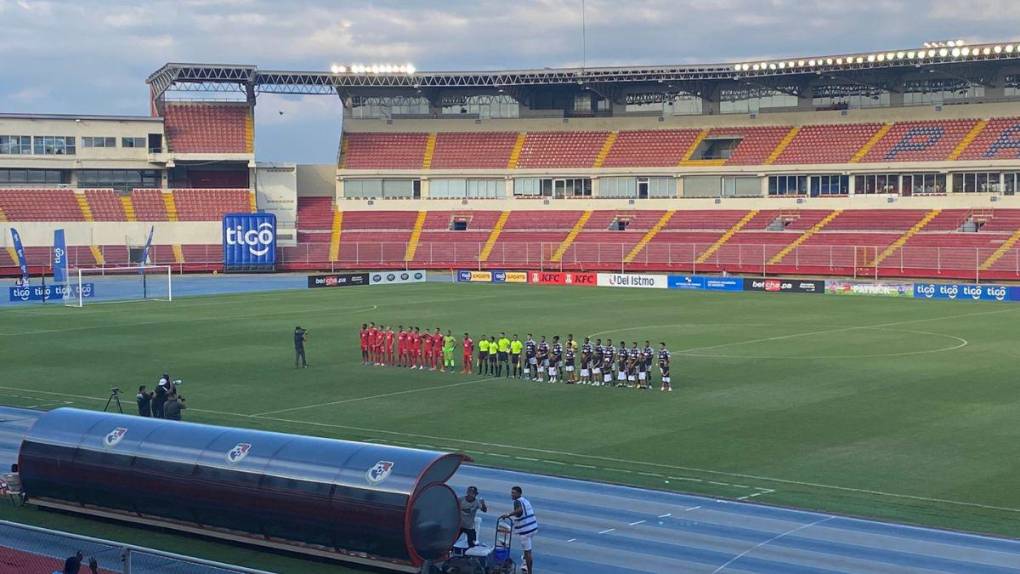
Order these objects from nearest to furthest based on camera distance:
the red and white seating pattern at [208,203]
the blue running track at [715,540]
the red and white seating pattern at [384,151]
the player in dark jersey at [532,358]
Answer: the blue running track at [715,540], the player in dark jersey at [532,358], the red and white seating pattern at [208,203], the red and white seating pattern at [384,151]

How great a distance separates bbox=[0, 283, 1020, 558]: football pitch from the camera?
23344 mm

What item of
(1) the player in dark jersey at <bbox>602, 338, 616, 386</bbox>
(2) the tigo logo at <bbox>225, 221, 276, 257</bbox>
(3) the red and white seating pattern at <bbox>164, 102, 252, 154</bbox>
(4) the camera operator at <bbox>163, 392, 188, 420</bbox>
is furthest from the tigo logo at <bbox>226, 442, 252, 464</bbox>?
(3) the red and white seating pattern at <bbox>164, 102, 252, 154</bbox>

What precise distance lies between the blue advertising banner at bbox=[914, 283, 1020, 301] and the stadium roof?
20.3 meters

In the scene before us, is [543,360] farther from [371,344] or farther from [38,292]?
[38,292]

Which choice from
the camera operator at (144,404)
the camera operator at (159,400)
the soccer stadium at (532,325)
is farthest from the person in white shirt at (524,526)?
the camera operator at (144,404)

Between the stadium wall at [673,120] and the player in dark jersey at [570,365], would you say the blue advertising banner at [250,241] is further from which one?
the player in dark jersey at [570,365]

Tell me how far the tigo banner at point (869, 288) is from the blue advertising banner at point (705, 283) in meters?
5.41

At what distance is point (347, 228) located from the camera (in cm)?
9188

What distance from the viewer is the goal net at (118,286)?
6631 centimetres

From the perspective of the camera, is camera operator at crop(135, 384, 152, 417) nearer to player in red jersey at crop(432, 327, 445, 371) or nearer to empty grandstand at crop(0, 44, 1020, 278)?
player in red jersey at crop(432, 327, 445, 371)

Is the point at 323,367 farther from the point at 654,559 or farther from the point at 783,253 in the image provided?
the point at 783,253

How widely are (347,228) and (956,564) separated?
77115 millimetres

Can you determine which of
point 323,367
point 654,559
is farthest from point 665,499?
point 323,367

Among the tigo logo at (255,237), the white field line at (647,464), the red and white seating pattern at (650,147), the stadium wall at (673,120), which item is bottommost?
the white field line at (647,464)
